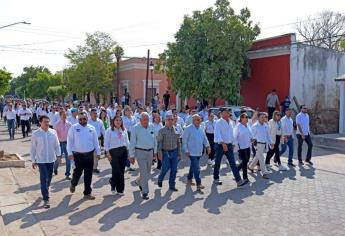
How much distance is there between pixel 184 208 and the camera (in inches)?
312

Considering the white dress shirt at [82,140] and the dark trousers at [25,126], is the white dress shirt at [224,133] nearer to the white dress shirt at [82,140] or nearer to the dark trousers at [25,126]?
the white dress shirt at [82,140]

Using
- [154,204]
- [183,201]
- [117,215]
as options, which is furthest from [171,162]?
[117,215]

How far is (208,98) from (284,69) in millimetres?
4625

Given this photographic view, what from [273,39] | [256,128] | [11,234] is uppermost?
[273,39]

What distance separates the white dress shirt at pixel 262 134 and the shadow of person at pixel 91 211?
422cm

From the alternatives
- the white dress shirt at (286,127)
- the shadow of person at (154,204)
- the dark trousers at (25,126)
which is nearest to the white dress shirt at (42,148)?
the shadow of person at (154,204)

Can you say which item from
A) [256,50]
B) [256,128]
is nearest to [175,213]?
[256,128]

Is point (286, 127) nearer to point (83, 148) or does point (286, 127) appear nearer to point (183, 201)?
point (183, 201)

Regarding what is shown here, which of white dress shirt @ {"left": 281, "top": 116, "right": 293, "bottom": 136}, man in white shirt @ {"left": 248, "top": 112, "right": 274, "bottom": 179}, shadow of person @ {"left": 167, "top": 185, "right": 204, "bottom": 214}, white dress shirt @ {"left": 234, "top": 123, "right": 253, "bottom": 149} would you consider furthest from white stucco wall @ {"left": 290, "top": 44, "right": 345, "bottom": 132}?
shadow of person @ {"left": 167, "top": 185, "right": 204, "bottom": 214}

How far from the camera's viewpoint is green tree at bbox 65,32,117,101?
40781mm

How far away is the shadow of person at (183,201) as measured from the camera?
309 inches

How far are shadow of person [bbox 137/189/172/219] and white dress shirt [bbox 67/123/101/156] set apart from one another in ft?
5.28

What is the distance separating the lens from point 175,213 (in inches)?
298

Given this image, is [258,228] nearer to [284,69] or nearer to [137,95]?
[284,69]
